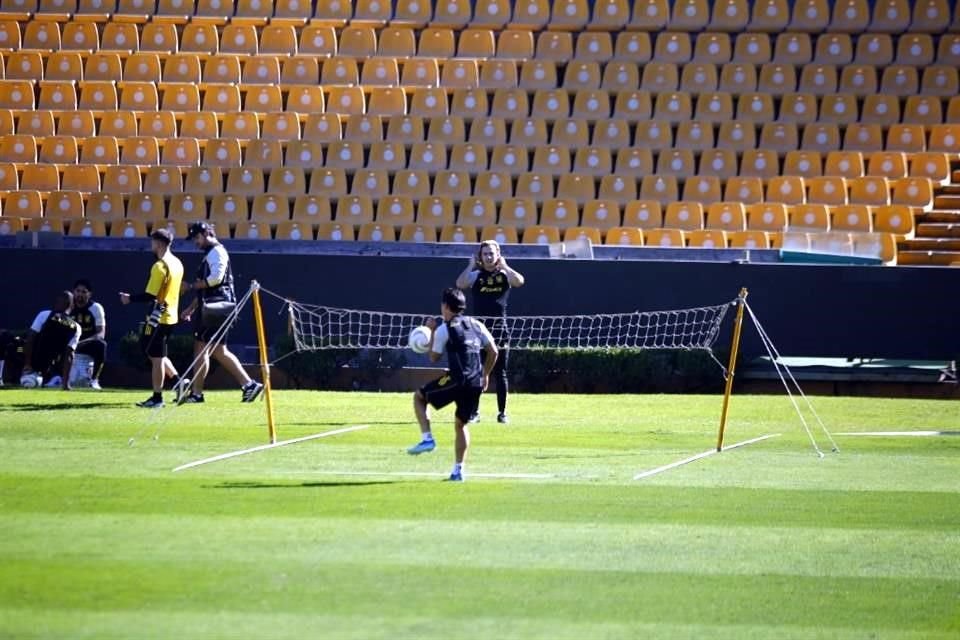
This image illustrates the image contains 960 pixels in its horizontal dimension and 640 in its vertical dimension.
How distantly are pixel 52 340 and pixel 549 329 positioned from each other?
267 inches

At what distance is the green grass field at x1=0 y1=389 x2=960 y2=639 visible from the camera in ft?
29.1

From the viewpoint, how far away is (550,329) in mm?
24188

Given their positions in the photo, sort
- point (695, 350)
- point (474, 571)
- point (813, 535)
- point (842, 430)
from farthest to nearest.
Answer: point (695, 350) < point (842, 430) < point (813, 535) < point (474, 571)

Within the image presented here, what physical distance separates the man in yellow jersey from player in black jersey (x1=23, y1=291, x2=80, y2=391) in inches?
157

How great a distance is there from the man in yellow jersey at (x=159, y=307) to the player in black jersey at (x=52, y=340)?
400 cm

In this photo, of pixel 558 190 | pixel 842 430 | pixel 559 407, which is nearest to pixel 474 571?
pixel 842 430

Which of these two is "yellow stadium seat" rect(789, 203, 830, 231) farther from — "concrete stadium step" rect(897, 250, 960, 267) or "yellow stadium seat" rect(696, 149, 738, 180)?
"yellow stadium seat" rect(696, 149, 738, 180)

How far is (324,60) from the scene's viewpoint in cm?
3012

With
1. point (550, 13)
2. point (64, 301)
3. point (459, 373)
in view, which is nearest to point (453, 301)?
point (459, 373)

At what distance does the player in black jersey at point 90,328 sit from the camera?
23016 millimetres

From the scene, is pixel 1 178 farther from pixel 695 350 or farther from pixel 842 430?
pixel 842 430

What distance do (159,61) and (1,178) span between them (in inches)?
144

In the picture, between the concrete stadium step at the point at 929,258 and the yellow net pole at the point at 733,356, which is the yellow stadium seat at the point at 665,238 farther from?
the yellow net pole at the point at 733,356

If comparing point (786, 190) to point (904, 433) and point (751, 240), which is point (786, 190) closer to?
point (751, 240)
